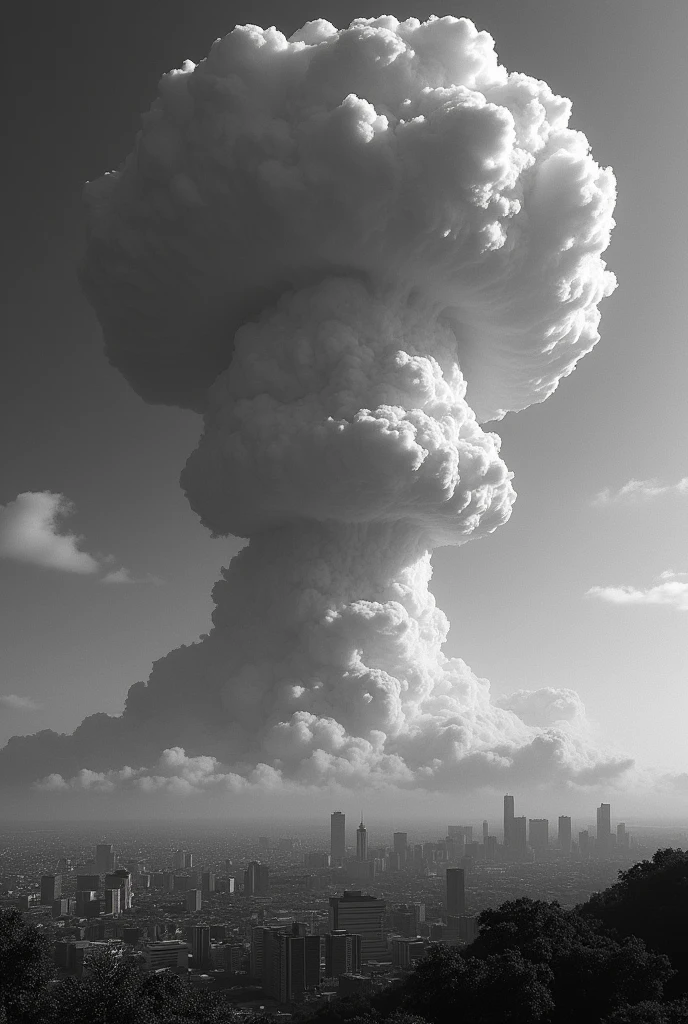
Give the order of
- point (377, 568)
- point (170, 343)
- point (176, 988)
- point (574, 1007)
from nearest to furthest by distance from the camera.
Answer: point (176, 988)
point (574, 1007)
point (377, 568)
point (170, 343)

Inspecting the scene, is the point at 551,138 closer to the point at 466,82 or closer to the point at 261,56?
the point at 466,82

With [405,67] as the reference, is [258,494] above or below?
below

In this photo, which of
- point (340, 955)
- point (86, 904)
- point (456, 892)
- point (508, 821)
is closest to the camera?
point (340, 955)

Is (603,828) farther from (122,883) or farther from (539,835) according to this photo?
(122,883)

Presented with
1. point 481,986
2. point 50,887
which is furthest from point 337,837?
point 481,986

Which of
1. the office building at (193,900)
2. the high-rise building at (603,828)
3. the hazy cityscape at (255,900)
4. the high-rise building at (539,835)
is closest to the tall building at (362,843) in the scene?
the hazy cityscape at (255,900)

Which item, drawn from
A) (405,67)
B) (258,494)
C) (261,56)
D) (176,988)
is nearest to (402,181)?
(405,67)
